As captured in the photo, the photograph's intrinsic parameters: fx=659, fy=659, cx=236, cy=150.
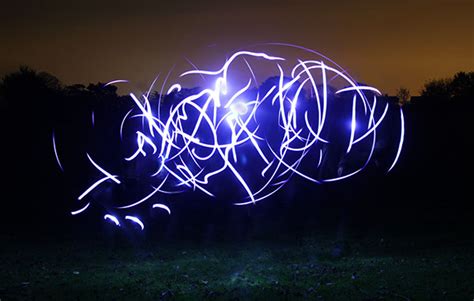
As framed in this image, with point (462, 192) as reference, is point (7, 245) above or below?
below

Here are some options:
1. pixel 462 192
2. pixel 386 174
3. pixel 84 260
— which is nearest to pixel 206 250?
pixel 84 260

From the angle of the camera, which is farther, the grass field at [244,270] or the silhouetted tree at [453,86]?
the silhouetted tree at [453,86]

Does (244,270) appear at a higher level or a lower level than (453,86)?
lower

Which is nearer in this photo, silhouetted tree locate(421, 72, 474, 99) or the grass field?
the grass field

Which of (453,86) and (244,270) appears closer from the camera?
(244,270)

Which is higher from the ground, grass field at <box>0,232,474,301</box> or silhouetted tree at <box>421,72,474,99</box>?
silhouetted tree at <box>421,72,474,99</box>

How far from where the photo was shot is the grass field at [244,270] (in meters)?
11.3

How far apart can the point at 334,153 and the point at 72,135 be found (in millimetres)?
8482

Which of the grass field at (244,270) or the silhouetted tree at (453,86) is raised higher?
the silhouetted tree at (453,86)

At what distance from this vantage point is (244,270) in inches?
526

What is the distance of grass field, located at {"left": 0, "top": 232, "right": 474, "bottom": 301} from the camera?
11320mm

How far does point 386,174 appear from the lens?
20.7 m

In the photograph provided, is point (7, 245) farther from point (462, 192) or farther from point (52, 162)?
point (462, 192)

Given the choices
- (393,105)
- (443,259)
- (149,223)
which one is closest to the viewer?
(443,259)
